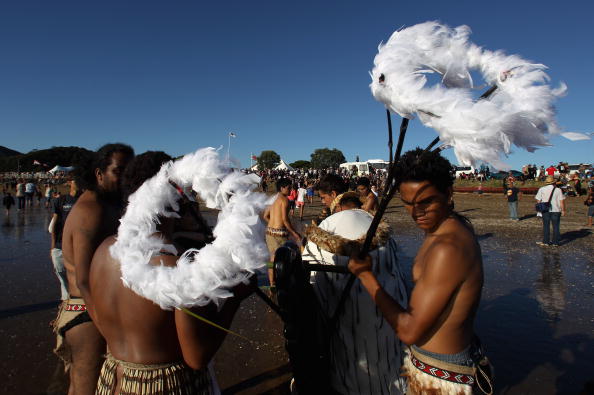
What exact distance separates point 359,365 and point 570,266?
7.58m

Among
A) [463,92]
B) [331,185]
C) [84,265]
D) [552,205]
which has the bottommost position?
[84,265]

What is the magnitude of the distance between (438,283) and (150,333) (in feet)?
Answer: 4.14

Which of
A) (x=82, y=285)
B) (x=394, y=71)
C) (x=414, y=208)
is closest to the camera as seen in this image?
(x=394, y=71)

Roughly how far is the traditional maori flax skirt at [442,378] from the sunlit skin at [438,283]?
0.07m

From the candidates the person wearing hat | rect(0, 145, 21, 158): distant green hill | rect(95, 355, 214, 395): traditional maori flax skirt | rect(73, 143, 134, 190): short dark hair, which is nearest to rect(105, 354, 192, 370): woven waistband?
rect(95, 355, 214, 395): traditional maori flax skirt

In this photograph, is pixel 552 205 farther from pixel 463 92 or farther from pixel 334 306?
pixel 463 92

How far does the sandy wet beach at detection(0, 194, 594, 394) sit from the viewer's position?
3.33m

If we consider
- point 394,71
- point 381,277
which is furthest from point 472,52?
point 381,277

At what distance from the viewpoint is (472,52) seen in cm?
143

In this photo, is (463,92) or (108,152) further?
(108,152)

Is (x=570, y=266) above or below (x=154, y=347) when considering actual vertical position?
below

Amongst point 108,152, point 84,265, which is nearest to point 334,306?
point 84,265

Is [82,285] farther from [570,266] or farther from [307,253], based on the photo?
[570,266]

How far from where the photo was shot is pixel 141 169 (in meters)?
1.65
